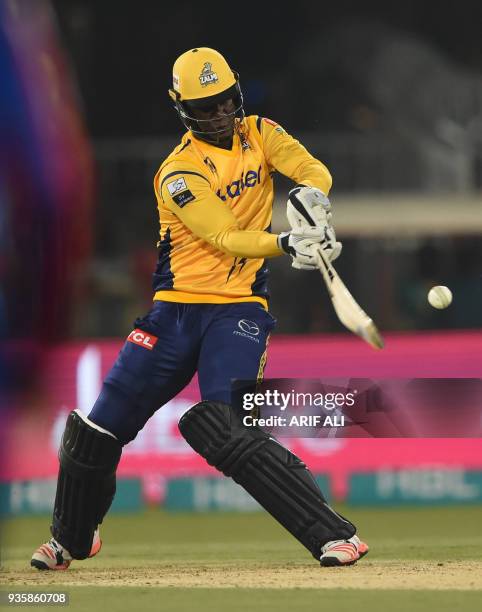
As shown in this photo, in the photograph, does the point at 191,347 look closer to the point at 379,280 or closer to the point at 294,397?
the point at 294,397

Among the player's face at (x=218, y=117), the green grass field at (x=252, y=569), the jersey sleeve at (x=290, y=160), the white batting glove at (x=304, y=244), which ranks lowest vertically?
the green grass field at (x=252, y=569)

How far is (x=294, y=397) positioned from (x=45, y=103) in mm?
9981

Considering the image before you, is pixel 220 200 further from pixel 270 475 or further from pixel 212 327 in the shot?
pixel 270 475

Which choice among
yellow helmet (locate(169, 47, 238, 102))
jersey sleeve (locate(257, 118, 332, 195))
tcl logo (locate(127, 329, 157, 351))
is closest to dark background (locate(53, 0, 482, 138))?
jersey sleeve (locate(257, 118, 332, 195))

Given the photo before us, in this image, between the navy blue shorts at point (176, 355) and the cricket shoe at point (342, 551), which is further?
the navy blue shorts at point (176, 355)

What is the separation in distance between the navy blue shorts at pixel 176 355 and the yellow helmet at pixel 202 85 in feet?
2.42

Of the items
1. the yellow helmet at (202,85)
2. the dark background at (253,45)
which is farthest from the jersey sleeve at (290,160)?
the dark background at (253,45)

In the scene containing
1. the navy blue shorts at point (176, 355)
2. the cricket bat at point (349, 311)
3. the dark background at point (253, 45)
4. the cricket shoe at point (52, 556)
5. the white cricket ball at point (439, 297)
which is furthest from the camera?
the dark background at point (253, 45)

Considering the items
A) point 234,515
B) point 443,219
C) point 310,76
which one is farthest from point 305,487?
point 310,76

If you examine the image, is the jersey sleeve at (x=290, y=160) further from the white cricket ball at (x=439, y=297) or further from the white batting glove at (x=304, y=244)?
the white cricket ball at (x=439, y=297)

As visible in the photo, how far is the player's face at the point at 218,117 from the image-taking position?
5.93 meters

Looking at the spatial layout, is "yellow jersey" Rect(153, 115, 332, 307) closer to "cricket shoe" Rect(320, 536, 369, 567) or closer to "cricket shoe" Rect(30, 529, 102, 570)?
"cricket shoe" Rect(320, 536, 369, 567)

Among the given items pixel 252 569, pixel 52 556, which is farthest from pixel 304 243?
pixel 52 556

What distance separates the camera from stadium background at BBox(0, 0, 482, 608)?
42.7 ft
